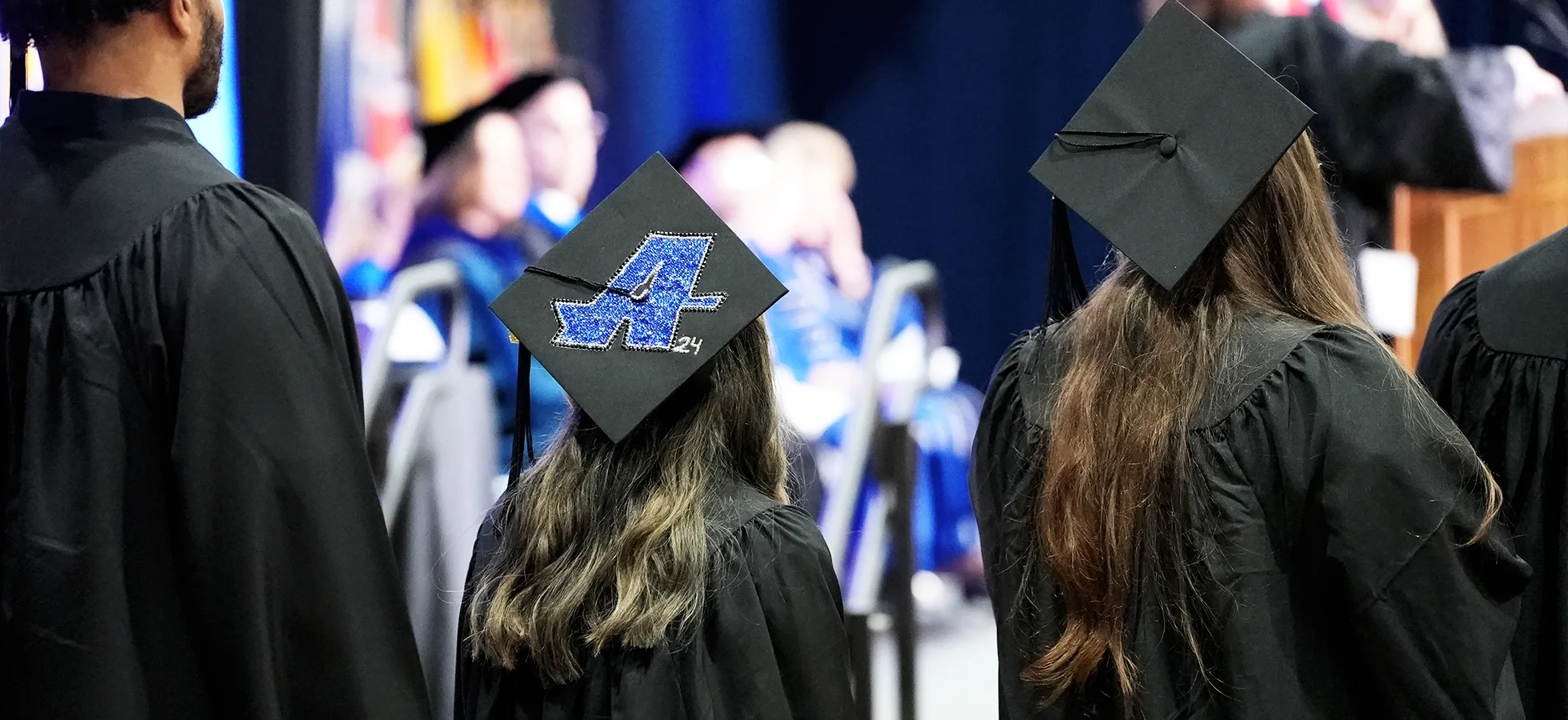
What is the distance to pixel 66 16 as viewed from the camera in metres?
1.89

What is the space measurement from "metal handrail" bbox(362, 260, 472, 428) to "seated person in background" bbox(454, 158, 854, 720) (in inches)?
71.4

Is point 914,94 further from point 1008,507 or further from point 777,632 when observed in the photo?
point 777,632

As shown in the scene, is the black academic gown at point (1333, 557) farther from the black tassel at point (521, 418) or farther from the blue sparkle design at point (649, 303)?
the black tassel at point (521, 418)

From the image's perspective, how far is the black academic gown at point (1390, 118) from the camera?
353 centimetres

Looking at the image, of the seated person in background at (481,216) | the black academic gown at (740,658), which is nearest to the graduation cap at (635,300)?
the black academic gown at (740,658)

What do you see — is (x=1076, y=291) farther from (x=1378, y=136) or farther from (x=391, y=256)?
(x=391, y=256)

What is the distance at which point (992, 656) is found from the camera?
13.7ft

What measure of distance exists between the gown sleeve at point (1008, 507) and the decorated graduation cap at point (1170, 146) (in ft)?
0.67

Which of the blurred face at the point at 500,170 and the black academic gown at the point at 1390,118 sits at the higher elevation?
the black academic gown at the point at 1390,118

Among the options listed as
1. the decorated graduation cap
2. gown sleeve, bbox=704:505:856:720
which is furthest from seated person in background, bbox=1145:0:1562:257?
gown sleeve, bbox=704:505:856:720

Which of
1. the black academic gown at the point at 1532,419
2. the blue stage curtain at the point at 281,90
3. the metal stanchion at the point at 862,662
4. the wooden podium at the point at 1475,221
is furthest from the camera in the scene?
the metal stanchion at the point at 862,662

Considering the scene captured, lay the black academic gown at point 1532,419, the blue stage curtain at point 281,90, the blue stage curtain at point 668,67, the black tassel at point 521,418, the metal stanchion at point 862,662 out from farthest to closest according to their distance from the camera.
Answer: the blue stage curtain at point 668,67 → the metal stanchion at point 862,662 → the blue stage curtain at point 281,90 → the black tassel at point 521,418 → the black academic gown at point 1532,419

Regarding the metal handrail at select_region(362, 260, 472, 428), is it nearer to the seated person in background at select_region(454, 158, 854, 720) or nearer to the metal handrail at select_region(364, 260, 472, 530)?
the metal handrail at select_region(364, 260, 472, 530)

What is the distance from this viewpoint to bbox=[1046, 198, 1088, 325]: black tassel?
6.84 feet
